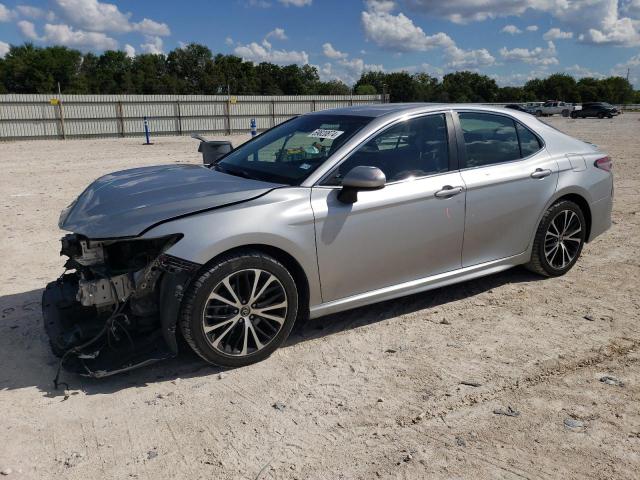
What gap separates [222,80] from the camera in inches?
3339

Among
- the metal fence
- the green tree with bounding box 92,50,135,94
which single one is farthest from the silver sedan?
the green tree with bounding box 92,50,135,94

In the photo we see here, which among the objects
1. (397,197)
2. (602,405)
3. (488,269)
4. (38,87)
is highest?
(38,87)

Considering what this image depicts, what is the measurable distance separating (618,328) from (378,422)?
7.47 feet

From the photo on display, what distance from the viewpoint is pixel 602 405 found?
3100mm

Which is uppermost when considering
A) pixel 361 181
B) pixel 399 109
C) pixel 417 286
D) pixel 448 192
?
pixel 399 109

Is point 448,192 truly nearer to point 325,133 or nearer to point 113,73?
point 325,133

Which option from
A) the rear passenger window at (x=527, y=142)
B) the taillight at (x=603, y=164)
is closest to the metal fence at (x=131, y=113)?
the taillight at (x=603, y=164)

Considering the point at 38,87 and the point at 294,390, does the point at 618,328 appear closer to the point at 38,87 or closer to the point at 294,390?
the point at 294,390

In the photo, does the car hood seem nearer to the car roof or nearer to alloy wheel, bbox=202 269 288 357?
alloy wheel, bbox=202 269 288 357

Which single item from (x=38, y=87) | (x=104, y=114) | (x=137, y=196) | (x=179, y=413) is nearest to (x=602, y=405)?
(x=179, y=413)

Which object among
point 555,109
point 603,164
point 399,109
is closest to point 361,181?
point 399,109

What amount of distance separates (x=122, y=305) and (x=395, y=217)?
1944mm

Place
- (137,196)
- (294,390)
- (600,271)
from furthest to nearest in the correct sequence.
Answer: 1. (600,271)
2. (137,196)
3. (294,390)

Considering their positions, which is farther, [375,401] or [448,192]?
[448,192]
